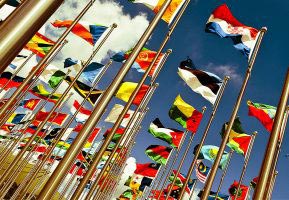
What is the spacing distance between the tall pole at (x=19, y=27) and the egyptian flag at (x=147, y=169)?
840 inches

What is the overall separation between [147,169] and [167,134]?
5700 millimetres

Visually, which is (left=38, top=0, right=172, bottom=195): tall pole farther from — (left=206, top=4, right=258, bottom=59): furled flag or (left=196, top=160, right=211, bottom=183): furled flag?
(left=196, top=160, right=211, bottom=183): furled flag

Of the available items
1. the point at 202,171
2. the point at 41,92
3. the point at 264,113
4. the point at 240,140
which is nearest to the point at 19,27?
the point at 264,113

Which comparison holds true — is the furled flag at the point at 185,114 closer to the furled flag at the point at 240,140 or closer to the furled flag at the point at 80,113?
the furled flag at the point at 240,140

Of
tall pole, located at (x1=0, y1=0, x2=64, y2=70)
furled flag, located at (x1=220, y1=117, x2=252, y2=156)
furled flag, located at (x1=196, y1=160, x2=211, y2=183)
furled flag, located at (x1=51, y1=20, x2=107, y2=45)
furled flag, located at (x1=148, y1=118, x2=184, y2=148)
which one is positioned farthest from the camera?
furled flag, located at (x1=196, y1=160, x2=211, y2=183)

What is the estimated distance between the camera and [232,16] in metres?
10.7

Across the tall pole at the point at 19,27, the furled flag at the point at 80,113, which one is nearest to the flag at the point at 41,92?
the furled flag at the point at 80,113

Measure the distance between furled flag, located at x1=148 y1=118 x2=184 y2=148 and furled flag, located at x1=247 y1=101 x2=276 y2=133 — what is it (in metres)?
5.58

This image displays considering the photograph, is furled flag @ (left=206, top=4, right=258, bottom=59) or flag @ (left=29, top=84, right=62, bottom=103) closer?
furled flag @ (left=206, top=4, right=258, bottom=59)

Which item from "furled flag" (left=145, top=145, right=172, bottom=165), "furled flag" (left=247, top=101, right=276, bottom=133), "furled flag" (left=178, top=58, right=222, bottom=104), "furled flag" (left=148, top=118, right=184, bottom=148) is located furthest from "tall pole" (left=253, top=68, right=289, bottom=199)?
"furled flag" (left=145, top=145, right=172, bottom=165)

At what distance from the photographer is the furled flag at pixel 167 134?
17.3 meters

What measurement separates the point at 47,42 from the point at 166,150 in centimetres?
961

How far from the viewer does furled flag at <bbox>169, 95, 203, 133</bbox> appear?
1509cm

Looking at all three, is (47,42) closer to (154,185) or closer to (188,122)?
(188,122)
